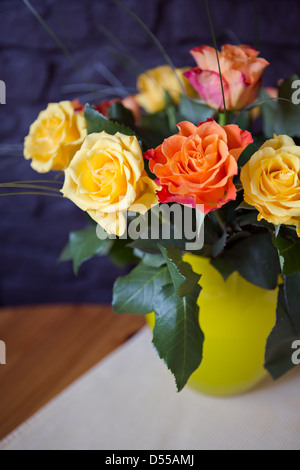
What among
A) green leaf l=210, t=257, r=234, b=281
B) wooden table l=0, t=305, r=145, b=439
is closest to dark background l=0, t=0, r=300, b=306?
wooden table l=0, t=305, r=145, b=439

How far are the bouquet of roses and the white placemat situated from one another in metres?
0.08

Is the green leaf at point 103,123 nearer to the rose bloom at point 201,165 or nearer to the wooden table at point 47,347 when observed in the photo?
the rose bloom at point 201,165

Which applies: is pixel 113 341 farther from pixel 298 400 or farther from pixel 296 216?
pixel 296 216

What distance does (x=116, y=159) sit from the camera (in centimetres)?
30

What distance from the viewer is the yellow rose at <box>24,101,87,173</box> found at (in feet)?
1.19

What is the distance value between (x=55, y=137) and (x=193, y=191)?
15cm

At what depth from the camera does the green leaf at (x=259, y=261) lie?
0.35 m

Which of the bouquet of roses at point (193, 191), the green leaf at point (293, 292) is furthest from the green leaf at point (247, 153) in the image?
the green leaf at point (293, 292)

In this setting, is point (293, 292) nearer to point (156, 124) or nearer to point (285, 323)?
point (285, 323)

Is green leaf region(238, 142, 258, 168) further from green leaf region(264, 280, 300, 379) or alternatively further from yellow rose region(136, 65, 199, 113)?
yellow rose region(136, 65, 199, 113)

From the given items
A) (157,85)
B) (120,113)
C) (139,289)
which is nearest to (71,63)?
(157,85)

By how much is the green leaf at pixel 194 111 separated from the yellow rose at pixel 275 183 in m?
0.11

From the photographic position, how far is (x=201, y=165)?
0.28 m
